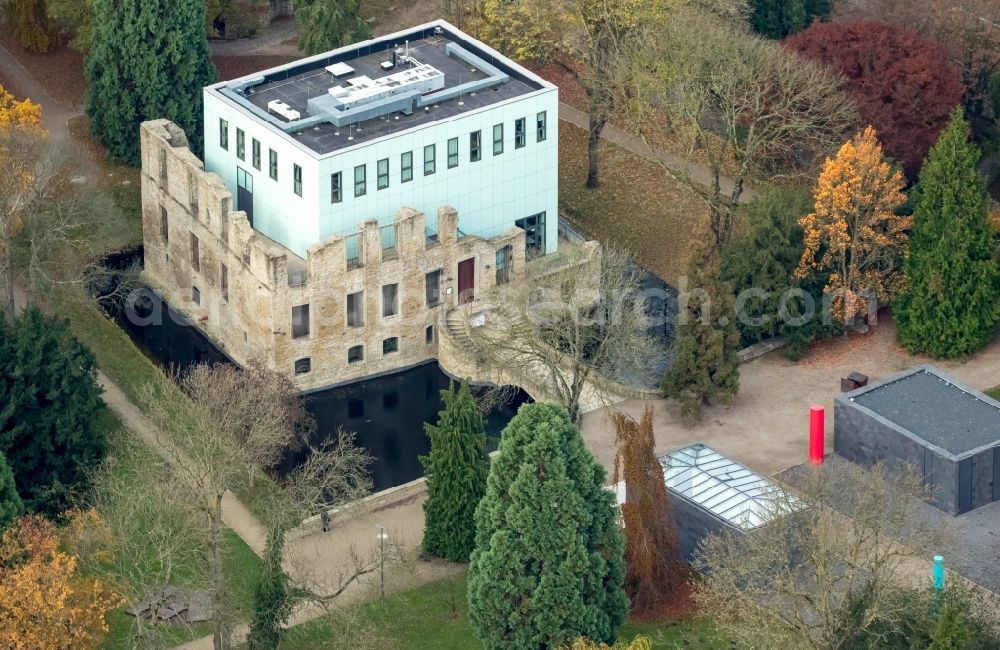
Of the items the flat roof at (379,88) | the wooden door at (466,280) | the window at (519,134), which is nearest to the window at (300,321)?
Answer: the flat roof at (379,88)

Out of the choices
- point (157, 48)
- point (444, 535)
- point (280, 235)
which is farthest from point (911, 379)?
point (157, 48)

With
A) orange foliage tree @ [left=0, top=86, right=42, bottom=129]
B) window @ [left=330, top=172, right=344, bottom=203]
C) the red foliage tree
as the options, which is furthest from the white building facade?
the red foliage tree

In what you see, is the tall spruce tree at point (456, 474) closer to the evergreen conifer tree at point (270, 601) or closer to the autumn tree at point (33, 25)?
the evergreen conifer tree at point (270, 601)

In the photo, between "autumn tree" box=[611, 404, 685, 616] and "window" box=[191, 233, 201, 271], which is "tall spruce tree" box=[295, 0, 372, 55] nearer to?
"window" box=[191, 233, 201, 271]

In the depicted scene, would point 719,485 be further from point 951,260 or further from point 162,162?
point 162,162

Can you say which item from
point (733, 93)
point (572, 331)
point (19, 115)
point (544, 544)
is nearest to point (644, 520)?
point (544, 544)
